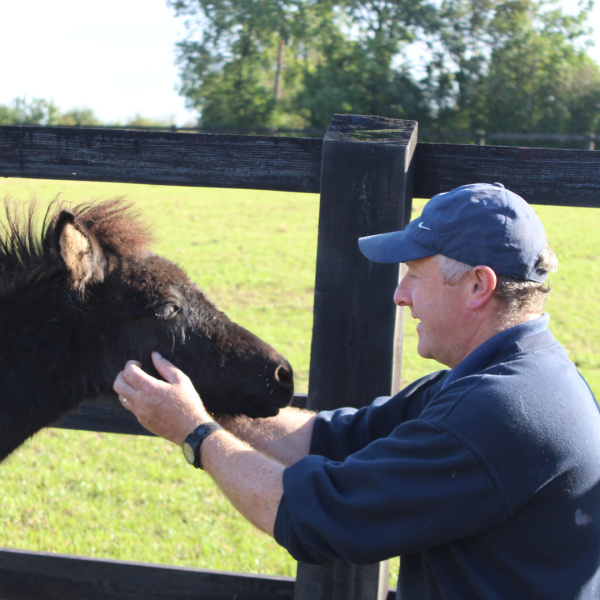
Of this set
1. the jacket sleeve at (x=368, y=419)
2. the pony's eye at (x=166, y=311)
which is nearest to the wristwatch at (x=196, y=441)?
the jacket sleeve at (x=368, y=419)

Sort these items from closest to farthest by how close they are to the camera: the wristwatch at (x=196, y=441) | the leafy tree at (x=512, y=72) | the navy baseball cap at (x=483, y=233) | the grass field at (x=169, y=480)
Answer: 1. the navy baseball cap at (x=483, y=233)
2. the wristwatch at (x=196, y=441)
3. the grass field at (x=169, y=480)
4. the leafy tree at (x=512, y=72)

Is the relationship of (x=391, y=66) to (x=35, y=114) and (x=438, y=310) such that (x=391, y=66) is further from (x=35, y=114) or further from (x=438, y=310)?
(x=438, y=310)

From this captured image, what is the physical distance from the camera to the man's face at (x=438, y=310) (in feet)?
6.83

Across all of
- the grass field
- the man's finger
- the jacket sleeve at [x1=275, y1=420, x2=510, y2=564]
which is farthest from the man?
the grass field

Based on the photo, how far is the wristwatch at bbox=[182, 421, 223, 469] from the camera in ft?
6.81

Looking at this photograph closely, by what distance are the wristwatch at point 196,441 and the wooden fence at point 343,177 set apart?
0.63 meters

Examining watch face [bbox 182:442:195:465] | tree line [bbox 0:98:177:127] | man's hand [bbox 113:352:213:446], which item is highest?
tree line [bbox 0:98:177:127]

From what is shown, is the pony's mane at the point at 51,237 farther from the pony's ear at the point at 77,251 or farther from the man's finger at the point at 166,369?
the man's finger at the point at 166,369

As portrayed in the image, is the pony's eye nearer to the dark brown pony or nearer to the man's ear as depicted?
the dark brown pony

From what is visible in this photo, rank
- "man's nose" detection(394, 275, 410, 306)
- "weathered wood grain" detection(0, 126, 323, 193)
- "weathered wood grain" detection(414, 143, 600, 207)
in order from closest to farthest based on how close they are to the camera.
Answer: "man's nose" detection(394, 275, 410, 306)
"weathered wood grain" detection(414, 143, 600, 207)
"weathered wood grain" detection(0, 126, 323, 193)

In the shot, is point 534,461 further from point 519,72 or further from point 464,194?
point 519,72

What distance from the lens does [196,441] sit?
2.08 metres

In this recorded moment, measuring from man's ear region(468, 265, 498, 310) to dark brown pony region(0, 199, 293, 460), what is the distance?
928 mm

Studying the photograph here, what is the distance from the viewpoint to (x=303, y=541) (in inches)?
72.0
